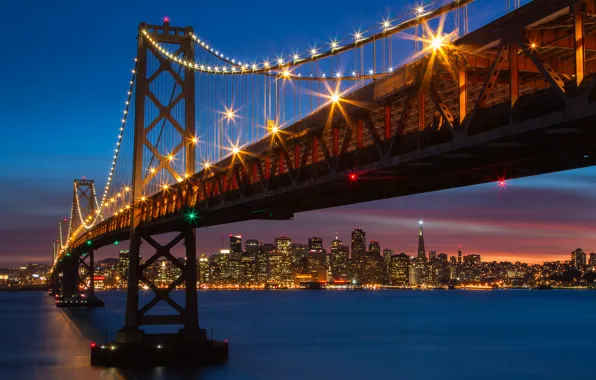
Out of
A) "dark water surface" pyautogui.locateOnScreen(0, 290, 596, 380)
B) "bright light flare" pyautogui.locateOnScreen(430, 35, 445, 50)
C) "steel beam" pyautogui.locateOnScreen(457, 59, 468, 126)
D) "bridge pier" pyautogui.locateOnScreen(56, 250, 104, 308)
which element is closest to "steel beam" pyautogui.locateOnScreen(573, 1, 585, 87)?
"steel beam" pyautogui.locateOnScreen(457, 59, 468, 126)

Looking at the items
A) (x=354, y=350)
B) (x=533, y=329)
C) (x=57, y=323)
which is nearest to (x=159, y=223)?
(x=354, y=350)

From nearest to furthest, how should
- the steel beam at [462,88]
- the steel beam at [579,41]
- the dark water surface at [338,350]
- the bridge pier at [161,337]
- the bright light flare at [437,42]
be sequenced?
the steel beam at [579,41] → the steel beam at [462,88] → the bright light flare at [437,42] → the bridge pier at [161,337] → the dark water surface at [338,350]

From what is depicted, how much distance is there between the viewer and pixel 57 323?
84750 millimetres

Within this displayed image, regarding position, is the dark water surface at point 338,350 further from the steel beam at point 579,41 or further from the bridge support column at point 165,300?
the steel beam at point 579,41

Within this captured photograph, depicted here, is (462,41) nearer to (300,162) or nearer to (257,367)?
(300,162)

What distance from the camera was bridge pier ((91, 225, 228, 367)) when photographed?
36.3 metres

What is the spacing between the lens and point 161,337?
122 ft

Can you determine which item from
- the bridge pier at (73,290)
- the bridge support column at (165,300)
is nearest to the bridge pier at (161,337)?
the bridge support column at (165,300)

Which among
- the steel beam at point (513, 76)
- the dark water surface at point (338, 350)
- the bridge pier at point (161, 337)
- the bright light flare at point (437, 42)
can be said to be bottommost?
the dark water surface at point (338, 350)

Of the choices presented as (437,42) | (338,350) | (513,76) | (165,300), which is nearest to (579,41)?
(513,76)

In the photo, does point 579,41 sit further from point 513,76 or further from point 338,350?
point 338,350

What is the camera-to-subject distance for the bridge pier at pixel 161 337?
36.3 metres

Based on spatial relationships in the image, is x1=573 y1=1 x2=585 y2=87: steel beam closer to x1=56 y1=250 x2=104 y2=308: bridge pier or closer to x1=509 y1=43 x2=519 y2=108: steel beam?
x1=509 y1=43 x2=519 y2=108: steel beam

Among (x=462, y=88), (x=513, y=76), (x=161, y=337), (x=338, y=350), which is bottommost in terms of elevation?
(x=338, y=350)
